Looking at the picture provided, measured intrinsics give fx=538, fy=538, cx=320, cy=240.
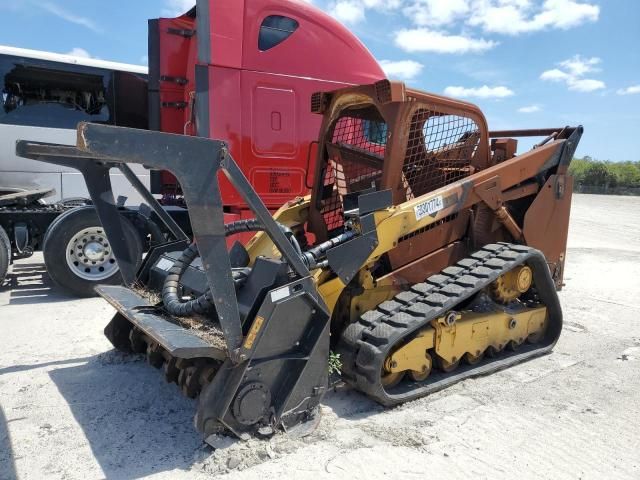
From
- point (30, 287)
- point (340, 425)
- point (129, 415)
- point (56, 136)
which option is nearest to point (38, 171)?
point (56, 136)

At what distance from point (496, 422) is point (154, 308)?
93.9 inches

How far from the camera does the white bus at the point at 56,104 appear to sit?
25.3 feet

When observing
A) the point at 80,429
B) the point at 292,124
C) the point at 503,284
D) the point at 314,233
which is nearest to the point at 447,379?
the point at 503,284

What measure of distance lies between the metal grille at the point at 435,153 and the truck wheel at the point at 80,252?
346 cm

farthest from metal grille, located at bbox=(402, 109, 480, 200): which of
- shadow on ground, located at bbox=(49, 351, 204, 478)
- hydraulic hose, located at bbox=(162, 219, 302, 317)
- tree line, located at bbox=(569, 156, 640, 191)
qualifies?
tree line, located at bbox=(569, 156, 640, 191)

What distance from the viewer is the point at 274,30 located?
244 inches

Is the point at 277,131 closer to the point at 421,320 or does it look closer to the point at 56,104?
the point at 421,320

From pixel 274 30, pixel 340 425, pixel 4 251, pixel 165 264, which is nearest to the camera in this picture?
pixel 340 425

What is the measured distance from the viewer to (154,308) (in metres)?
3.69

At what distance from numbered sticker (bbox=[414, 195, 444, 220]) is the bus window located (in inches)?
243

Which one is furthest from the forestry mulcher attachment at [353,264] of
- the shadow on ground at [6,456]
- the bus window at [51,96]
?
the bus window at [51,96]

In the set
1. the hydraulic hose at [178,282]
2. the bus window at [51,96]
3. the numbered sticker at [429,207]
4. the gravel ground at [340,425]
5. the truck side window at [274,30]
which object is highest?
the truck side window at [274,30]

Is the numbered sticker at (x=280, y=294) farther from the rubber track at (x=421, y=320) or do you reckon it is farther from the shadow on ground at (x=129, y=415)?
the shadow on ground at (x=129, y=415)

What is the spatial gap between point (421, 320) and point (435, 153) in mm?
1549
